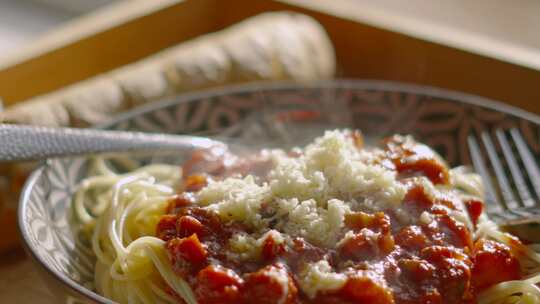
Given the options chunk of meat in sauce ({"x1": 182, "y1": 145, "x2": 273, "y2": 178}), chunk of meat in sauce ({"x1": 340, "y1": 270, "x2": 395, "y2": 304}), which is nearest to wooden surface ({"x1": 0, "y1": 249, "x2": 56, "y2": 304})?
chunk of meat in sauce ({"x1": 182, "y1": 145, "x2": 273, "y2": 178})

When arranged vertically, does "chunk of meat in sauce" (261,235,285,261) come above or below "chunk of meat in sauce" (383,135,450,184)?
below

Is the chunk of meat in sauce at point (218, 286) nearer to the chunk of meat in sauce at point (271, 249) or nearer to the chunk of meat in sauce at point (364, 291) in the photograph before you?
the chunk of meat in sauce at point (271, 249)

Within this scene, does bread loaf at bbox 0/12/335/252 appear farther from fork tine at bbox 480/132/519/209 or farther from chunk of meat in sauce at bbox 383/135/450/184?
chunk of meat in sauce at bbox 383/135/450/184

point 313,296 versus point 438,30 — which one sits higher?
point 438,30

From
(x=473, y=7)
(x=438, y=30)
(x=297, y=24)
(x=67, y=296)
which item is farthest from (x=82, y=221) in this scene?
(x=473, y=7)

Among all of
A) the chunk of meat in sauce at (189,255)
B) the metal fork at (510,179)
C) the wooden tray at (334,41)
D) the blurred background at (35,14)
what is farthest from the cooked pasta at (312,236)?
the blurred background at (35,14)

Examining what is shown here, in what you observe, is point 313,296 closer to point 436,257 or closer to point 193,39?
point 436,257
